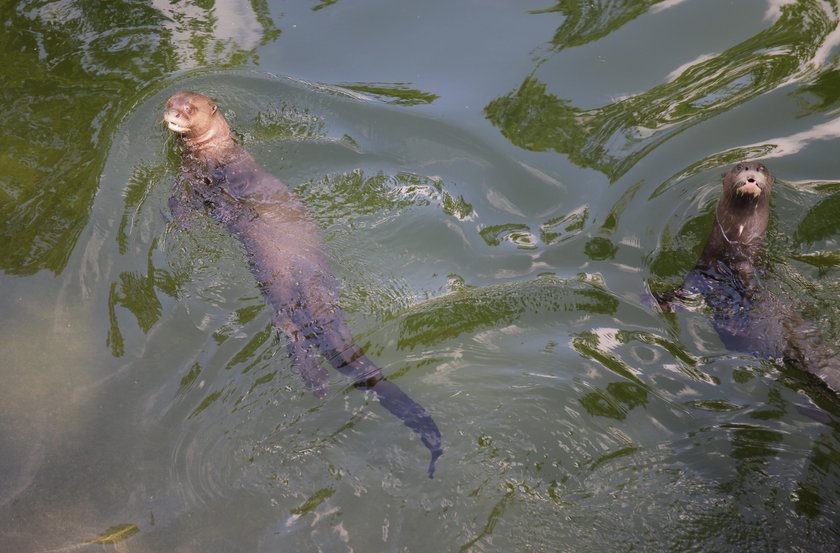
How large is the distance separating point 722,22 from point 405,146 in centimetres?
273

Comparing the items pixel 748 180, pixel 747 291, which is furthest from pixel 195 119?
pixel 747 291

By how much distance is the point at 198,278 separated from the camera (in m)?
4.74

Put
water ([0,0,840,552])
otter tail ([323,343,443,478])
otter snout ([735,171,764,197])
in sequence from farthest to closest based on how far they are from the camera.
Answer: otter snout ([735,171,764,197]), otter tail ([323,343,443,478]), water ([0,0,840,552])

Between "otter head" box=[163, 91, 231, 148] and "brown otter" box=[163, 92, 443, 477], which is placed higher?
"otter head" box=[163, 91, 231, 148]

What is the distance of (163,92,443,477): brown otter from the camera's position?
4.06 m

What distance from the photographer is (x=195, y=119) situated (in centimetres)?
546

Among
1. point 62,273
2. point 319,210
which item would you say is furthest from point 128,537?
point 319,210

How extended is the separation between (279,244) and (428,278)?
0.93 meters

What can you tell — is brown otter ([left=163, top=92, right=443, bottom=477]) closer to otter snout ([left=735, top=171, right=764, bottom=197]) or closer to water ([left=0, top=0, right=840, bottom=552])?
water ([left=0, top=0, right=840, bottom=552])

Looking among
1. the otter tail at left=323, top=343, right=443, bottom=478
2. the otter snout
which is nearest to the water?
the otter tail at left=323, top=343, right=443, bottom=478

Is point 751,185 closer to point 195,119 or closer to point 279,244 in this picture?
point 279,244

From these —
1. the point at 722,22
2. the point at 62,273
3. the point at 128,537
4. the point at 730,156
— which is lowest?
the point at 128,537

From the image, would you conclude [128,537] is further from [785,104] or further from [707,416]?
[785,104]

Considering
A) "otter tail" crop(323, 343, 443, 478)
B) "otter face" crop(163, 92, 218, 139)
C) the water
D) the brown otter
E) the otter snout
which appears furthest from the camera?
"otter face" crop(163, 92, 218, 139)
